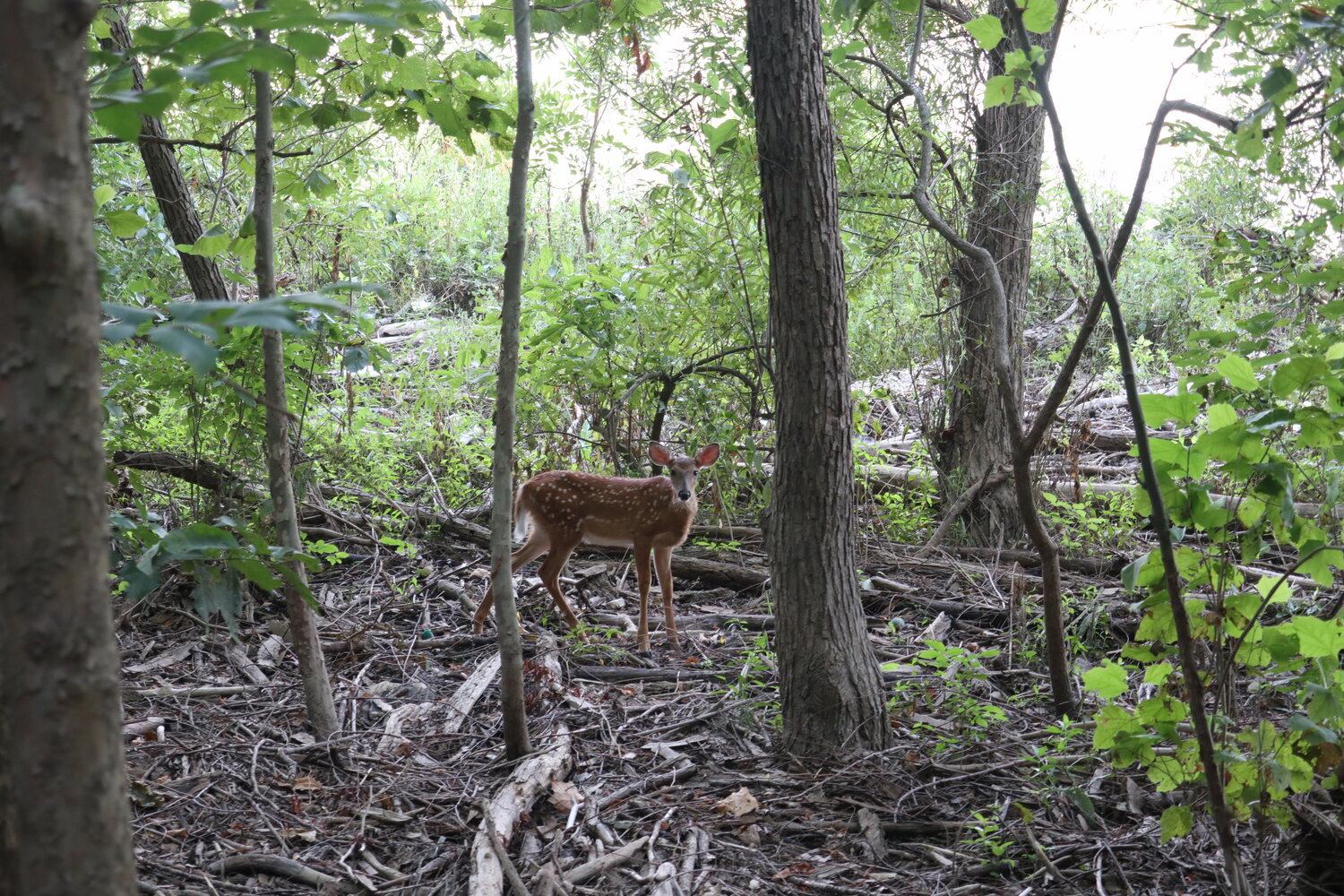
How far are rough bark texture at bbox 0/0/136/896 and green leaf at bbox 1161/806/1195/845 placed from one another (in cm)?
260

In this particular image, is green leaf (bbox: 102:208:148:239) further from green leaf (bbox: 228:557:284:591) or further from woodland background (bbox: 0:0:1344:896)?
green leaf (bbox: 228:557:284:591)

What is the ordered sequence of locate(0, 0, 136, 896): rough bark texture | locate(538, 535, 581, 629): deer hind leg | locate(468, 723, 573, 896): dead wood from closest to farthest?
1. locate(0, 0, 136, 896): rough bark texture
2. locate(468, 723, 573, 896): dead wood
3. locate(538, 535, 581, 629): deer hind leg

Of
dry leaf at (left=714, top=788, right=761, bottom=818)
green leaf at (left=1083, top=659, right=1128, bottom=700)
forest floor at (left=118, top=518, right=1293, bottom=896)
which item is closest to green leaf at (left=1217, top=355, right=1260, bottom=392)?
green leaf at (left=1083, top=659, right=1128, bottom=700)

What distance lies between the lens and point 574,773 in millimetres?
3947

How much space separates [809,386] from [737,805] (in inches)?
64.7

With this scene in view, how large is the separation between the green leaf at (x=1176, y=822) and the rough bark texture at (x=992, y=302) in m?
4.29

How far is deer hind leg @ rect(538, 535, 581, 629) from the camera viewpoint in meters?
5.79

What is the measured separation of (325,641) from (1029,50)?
14.5 ft

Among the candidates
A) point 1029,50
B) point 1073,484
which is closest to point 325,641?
point 1029,50

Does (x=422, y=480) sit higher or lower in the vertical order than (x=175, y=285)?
lower

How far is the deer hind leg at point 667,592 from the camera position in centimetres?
568

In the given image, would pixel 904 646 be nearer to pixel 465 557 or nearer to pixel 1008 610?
pixel 1008 610

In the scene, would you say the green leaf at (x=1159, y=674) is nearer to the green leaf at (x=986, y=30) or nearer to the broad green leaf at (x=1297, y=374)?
the broad green leaf at (x=1297, y=374)

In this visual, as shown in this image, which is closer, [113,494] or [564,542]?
[113,494]
